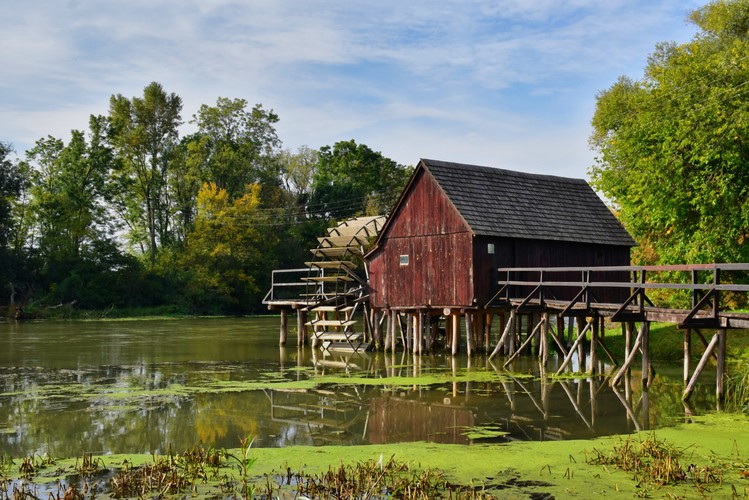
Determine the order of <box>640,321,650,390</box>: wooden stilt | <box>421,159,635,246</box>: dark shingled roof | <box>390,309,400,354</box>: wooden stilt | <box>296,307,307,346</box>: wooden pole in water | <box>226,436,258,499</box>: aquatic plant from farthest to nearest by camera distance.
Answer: <box>296,307,307,346</box>: wooden pole in water
<box>390,309,400,354</box>: wooden stilt
<box>421,159,635,246</box>: dark shingled roof
<box>640,321,650,390</box>: wooden stilt
<box>226,436,258,499</box>: aquatic plant

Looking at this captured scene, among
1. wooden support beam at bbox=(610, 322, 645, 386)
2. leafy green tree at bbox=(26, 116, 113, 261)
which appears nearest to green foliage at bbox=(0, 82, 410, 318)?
leafy green tree at bbox=(26, 116, 113, 261)

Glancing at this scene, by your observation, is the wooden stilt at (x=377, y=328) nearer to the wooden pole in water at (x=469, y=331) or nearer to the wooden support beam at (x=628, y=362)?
the wooden pole in water at (x=469, y=331)

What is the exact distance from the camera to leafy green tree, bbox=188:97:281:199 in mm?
66500

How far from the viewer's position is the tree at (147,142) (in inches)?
2516

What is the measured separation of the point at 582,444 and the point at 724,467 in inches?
82.0

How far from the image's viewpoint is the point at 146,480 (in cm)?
909

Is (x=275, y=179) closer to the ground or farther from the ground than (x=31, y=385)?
farther from the ground

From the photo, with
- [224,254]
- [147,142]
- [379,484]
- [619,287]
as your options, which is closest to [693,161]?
[619,287]

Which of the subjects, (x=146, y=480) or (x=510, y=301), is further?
(x=510, y=301)

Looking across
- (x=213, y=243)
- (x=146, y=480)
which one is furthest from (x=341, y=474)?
(x=213, y=243)

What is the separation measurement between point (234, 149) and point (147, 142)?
7.38m

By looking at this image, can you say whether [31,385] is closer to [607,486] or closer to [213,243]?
[607,486]

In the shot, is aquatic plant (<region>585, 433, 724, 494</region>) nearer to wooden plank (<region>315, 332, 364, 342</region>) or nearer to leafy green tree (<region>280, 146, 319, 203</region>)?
wooden plank (<region>315, 332, 364, 342</region>)

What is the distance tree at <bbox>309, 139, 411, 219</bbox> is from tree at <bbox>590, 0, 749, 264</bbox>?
124ft
